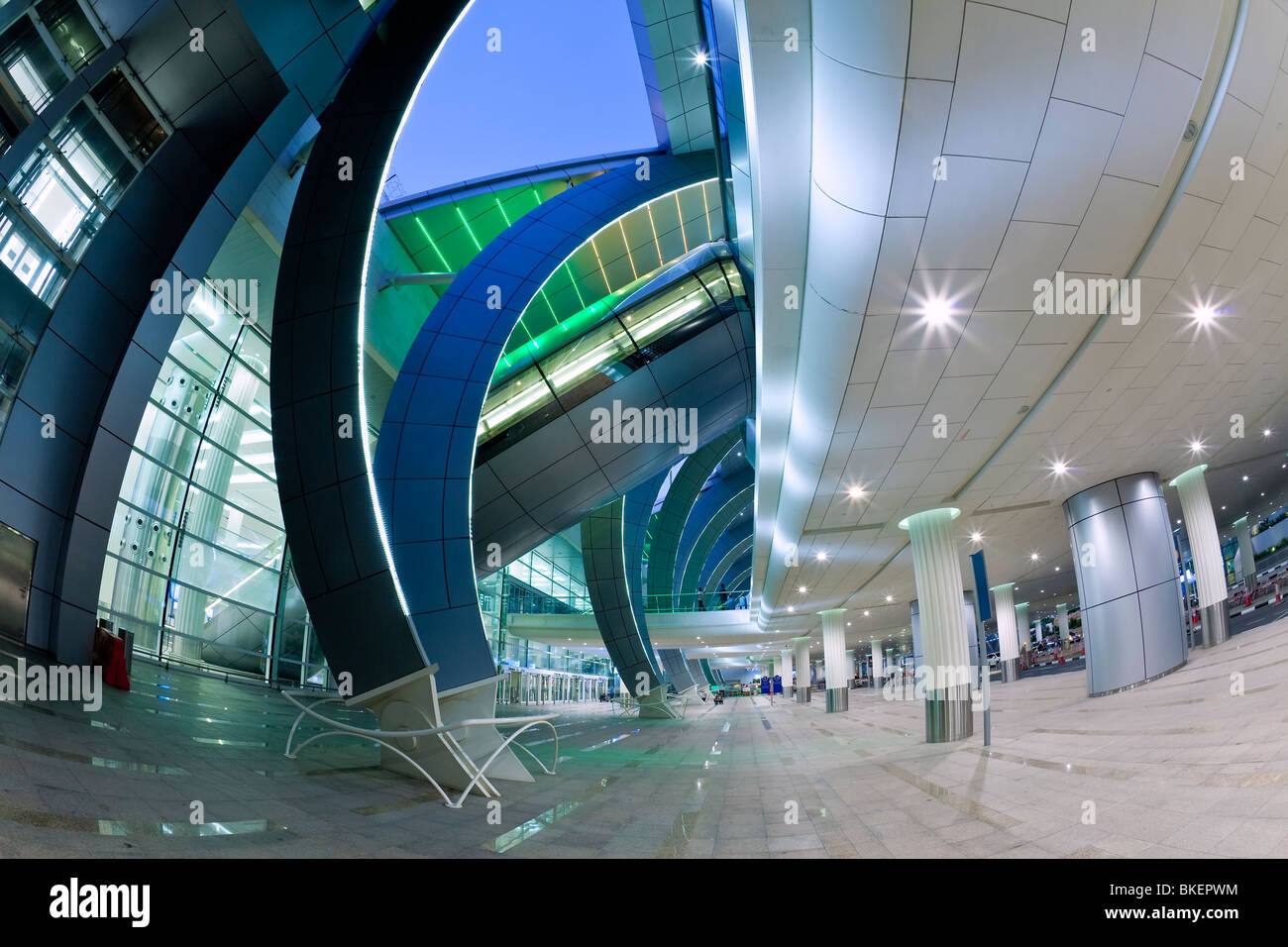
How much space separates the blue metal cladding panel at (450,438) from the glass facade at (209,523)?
29.5 feet

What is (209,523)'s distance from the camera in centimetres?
1656

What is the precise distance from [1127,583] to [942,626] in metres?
5.39

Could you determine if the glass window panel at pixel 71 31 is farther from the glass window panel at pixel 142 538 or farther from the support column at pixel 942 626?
the support column at pixel 942 626

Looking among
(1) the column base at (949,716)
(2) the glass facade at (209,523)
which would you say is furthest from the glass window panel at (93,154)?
(1) the column base at (949,716)

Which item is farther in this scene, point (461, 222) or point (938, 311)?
point (461, 222)

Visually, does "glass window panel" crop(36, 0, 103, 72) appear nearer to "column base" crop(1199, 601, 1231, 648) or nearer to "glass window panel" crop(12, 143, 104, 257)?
"glass window panel" crop(12, 143, 104, 257)

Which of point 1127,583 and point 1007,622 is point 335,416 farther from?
point 1007,622

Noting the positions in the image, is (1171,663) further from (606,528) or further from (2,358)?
(2,358)

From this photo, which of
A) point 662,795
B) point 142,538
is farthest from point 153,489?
point 662,795

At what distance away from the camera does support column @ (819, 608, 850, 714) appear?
28141 millimetres

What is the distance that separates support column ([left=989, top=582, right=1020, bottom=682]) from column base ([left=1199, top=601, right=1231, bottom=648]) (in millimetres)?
14165
